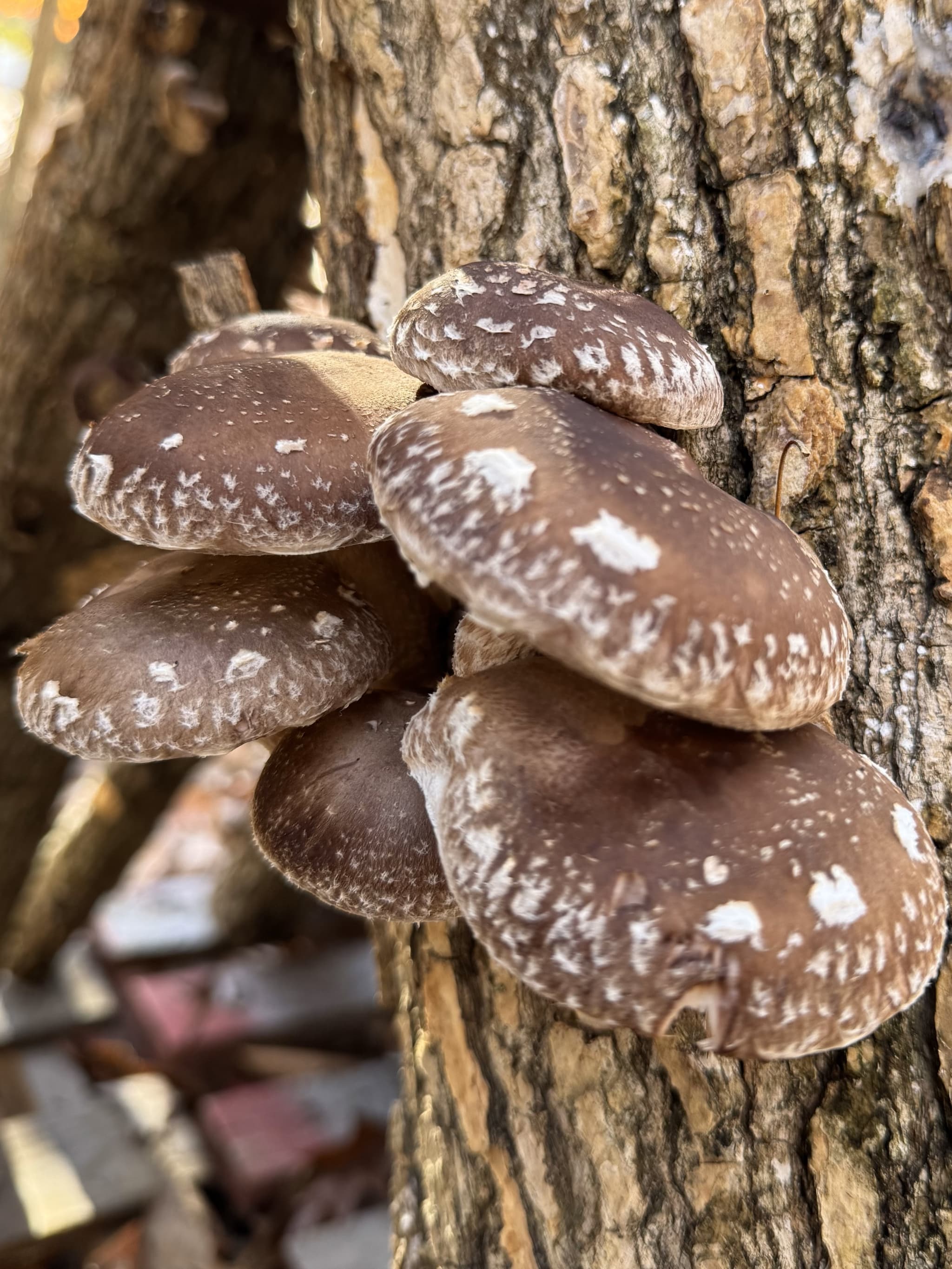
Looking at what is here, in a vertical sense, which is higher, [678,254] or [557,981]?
[678,254]

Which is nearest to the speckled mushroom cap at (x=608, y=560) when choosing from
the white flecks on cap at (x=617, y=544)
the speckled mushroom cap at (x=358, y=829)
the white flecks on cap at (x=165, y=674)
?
the white flecks on cap at (x=617, y=544)

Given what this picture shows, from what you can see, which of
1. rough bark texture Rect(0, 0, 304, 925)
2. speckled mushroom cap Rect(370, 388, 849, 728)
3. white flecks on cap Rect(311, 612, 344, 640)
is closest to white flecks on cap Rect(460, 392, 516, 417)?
speckled mushroom cap Rect(370, 388, 849, 728)

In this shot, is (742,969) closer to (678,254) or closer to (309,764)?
(309,764)

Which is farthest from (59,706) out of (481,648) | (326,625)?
(481,648)

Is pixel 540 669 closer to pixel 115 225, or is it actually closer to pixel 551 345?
pixel 551 345

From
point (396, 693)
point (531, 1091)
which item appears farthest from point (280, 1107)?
point (396, 693)

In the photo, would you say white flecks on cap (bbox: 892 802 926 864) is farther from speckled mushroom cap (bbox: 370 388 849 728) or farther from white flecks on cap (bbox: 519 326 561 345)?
white flecks on cap (bbox: 519 326 561 345)
